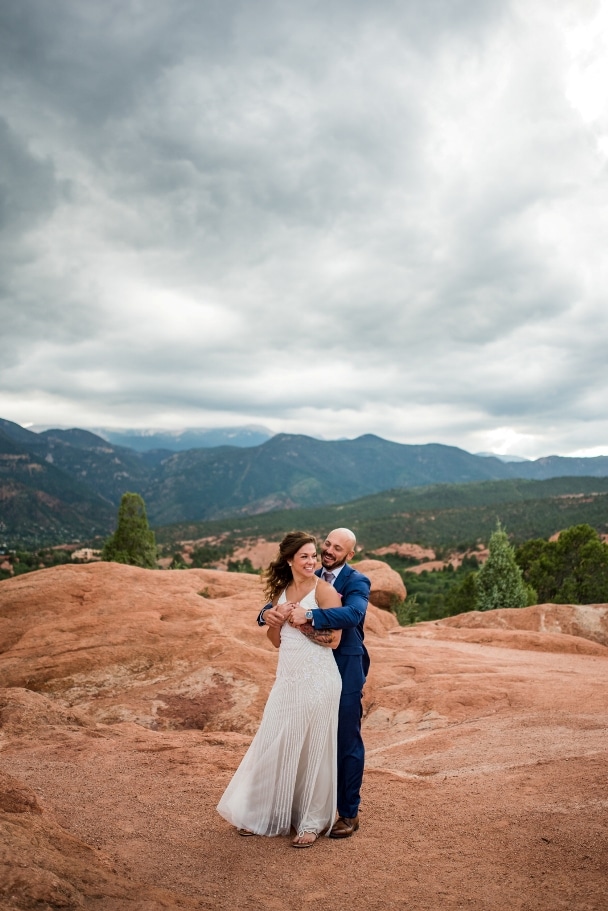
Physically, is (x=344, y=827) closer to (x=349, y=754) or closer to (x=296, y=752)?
(x=349, y=754)

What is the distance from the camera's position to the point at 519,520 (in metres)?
101

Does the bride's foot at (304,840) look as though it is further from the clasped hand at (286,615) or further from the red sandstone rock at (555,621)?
the red sandstone rock at (555,621)

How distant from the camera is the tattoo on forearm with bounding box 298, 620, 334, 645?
17.3 feet

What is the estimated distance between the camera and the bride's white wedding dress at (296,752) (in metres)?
5.36

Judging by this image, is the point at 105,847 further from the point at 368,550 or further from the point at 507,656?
the point at 368,550

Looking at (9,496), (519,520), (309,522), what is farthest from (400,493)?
(9,496)

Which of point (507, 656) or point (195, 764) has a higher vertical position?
point (195, 764)

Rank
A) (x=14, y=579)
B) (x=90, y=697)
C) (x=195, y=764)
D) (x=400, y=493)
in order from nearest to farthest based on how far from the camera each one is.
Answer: (x=195, y=764), (x=90, y=697), (x=14, y=579), (x=400, y=493)

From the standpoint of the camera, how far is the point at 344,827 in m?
5.49

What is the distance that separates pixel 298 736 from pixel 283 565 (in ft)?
5.23

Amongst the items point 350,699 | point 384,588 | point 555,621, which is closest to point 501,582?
point 384,588

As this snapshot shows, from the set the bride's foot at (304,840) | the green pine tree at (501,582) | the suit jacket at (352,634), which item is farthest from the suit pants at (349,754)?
the green pine tree at (501,582)

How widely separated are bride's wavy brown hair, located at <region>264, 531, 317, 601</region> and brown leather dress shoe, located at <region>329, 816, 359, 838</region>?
7.45 feet

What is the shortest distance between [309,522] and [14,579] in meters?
132
